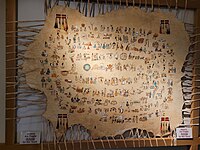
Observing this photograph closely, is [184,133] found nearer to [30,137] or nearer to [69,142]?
[69,142]

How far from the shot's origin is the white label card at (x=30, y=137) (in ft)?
5.25

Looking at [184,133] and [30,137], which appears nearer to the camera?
[30,137]

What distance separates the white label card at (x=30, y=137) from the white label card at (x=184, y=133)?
0.81 m

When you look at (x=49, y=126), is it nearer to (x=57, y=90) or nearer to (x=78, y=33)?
(x=57, y=90)

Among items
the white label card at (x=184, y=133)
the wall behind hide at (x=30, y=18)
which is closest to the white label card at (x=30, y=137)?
the wall behind hide at (x=30, y=18)

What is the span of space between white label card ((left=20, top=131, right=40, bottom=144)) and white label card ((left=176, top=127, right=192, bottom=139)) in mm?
805

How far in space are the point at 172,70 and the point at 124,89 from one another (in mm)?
310

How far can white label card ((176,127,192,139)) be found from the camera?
5.84ft

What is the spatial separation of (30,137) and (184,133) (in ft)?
2.90

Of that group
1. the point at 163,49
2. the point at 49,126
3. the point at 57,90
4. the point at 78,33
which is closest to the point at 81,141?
the point at 49,126

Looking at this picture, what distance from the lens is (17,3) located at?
1.61 meters

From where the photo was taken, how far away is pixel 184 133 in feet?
5.87

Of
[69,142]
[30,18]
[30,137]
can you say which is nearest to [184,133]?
[69,142]

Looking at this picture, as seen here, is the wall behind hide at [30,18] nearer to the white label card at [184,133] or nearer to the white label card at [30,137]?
the white label card at [30,137]
